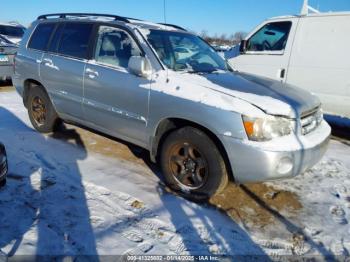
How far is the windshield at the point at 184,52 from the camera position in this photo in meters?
3.89

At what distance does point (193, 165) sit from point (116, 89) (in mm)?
1296

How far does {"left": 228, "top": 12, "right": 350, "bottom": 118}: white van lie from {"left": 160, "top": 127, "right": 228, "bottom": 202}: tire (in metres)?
3.57

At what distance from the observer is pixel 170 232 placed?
2.97m

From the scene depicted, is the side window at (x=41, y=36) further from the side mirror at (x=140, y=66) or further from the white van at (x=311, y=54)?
the white van at (x=311, y=54)

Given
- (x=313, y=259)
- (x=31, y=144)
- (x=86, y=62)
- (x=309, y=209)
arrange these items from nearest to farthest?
(x=313, y=259) < (x=309, y=209) < (x=86, y=62) < (x=31, y=144)

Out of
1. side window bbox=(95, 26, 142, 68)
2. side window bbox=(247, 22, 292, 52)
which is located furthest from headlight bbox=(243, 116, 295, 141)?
side window bbox=(247, 22, 292, 52)

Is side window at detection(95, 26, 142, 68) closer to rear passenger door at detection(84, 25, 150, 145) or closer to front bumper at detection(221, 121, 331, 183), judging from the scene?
rear passenger door at detection(84, 25, 150, 145)

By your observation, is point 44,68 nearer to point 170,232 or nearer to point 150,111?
point 150,111

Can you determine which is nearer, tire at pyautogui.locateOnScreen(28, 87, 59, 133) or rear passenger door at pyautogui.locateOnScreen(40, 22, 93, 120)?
rear passenger door at pyautogui.locateOnScreen(40, 22, 93, 120)

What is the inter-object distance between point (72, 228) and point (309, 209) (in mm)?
2368

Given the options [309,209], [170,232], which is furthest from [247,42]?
[170,232]

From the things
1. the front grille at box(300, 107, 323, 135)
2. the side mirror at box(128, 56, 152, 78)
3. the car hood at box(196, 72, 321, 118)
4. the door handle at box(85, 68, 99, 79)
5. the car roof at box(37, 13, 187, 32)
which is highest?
the car roof at box(37, 13, 187, 32)

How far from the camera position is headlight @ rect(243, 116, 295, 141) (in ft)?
9.98

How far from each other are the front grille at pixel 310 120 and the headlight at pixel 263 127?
0.38m
